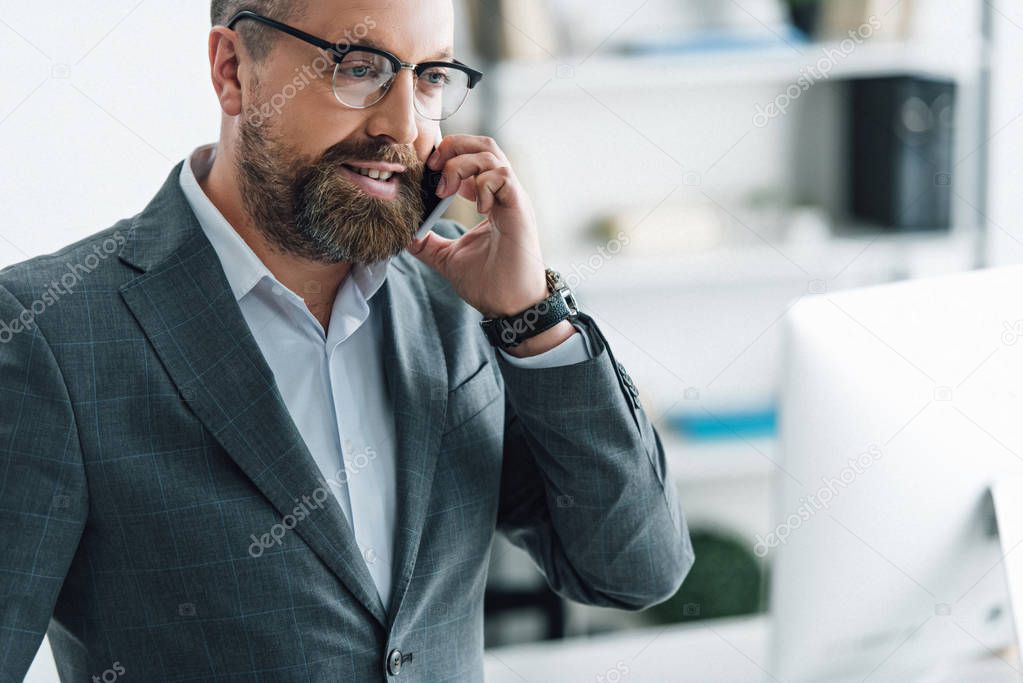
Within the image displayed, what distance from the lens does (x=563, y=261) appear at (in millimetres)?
2346

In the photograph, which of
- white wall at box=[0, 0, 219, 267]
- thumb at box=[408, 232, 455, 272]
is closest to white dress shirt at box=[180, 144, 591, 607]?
thumb at box=[408, 232, 455, 272]

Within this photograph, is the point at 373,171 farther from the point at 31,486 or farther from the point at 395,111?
the point at 31,486

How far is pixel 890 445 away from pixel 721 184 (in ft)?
5.40

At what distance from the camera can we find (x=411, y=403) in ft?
3.80

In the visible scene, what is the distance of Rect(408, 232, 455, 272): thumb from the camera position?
1259mm

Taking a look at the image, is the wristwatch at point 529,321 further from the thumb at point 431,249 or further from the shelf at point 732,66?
the shelf at point 732,66

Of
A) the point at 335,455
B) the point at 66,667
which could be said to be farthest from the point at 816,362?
the point at 66,667

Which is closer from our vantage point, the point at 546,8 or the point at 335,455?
the point at 335,455

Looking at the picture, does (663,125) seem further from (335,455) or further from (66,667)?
(66,667)

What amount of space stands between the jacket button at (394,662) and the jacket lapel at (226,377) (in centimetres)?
3

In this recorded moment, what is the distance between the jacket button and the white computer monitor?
1.39 feet

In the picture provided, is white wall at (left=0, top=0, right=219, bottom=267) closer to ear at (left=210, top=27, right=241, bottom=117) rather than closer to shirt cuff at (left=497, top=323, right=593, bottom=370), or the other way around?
ear at (left=210, top=27, right=241, bottom=117)

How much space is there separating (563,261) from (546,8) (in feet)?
1.86

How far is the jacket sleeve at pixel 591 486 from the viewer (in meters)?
1.16
